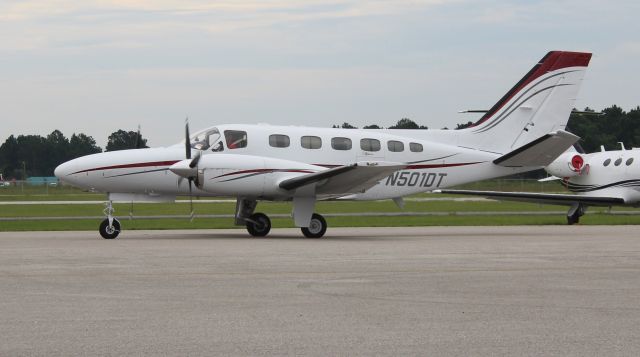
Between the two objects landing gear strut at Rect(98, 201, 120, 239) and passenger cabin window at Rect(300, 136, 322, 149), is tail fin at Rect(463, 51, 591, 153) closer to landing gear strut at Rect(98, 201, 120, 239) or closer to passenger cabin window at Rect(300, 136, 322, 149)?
passenger cabin window at Rect(300, 136, 322, 149)

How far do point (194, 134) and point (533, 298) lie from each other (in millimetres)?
14794

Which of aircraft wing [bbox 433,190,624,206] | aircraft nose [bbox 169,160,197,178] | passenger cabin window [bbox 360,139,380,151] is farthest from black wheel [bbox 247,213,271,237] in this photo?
aircraft wing [bbox 433,190,624,206]

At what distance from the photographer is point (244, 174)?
24.5m

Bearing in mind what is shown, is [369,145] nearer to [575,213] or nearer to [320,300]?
[575,213]

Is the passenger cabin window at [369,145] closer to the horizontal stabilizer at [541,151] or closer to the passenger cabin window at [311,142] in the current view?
Result: the passenger cabin window at [311,142]

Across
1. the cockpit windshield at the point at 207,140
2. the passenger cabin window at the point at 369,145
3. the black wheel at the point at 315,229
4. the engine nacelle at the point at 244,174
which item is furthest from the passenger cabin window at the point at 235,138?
the passenger cabin window at the point at 369,145

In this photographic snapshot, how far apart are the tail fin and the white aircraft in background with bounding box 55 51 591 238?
29 millimetres

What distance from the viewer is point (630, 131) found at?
373 ft

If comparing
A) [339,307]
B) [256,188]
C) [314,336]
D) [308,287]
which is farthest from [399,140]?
[314,336]

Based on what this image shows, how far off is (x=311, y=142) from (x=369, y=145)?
163 cm

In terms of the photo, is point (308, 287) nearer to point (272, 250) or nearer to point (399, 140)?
point (272, 250)

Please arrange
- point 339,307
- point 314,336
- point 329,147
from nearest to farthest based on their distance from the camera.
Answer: point 314,336 < point 339,307 < point 329,147

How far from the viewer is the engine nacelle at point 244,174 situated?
957 inches

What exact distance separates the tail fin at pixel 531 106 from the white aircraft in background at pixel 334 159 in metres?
0.03
